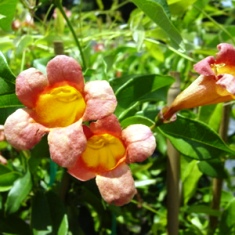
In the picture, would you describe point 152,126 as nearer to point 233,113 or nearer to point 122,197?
point 122,197

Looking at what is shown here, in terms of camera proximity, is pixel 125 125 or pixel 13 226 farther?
pixel 13 226

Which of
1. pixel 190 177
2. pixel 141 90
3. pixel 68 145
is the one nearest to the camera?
pixel 68 145

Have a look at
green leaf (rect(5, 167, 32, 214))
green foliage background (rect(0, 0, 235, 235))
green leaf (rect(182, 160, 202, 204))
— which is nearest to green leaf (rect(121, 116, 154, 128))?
green foliage background (rect(0, 0, 235, 235))

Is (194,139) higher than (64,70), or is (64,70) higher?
(64,70)

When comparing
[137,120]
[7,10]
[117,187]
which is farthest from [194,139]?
[7,10]

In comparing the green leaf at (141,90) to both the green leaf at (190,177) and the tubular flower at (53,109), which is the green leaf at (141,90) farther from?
the green leaf at (190,177)

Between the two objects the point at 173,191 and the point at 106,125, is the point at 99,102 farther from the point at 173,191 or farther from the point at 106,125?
the point at 173,191

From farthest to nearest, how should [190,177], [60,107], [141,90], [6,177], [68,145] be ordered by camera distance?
1. [190,177]
2. [6,177]
3. [141,90]
4. [60,107]
5. [68,145]

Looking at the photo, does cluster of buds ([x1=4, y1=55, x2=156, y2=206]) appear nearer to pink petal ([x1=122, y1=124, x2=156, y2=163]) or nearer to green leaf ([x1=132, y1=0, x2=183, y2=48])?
pink petal ([x1=122, y1=124, x2=156, y2=163])
